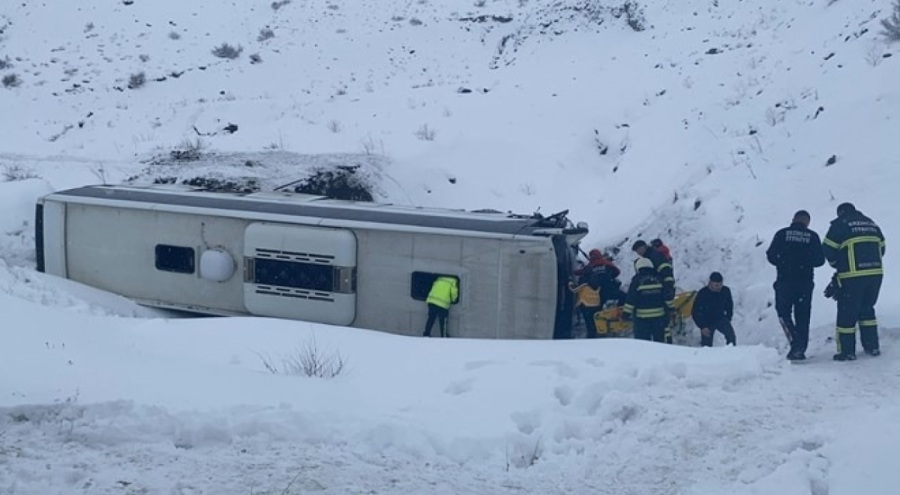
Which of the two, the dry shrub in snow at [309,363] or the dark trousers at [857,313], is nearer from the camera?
the dry shrub in snow at [309,363]

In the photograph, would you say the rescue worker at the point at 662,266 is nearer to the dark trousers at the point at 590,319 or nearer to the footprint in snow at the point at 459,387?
the dark trousers at the point at 590,319

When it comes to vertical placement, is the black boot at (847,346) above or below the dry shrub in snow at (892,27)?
below

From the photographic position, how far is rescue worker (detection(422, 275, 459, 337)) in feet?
39.9

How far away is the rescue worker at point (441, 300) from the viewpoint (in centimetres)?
1216

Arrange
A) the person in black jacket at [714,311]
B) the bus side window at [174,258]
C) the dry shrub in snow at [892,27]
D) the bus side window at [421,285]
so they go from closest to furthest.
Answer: the person in black jacket at [714,311] < the bus side window at [421,285] < the bus side window at [174,258] < the dry shrub in snow at [892,27]

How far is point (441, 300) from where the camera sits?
39.8 ft

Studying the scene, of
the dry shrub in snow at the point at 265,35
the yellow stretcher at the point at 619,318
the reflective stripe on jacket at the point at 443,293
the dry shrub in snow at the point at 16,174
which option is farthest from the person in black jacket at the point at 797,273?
the dry shrub in snow at the point at 265,35

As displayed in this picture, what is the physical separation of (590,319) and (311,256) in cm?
391

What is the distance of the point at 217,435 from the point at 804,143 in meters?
13.0

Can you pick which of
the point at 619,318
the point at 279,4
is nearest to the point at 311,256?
the point at 619,318

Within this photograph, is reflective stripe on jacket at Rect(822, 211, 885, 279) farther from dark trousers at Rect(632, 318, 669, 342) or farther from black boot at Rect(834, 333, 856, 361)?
dark trousers at Rect(632, 318, 669, 342)

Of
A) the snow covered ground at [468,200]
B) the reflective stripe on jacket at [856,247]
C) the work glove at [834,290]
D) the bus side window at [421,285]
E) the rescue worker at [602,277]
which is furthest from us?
the rescue worker at [602,277]

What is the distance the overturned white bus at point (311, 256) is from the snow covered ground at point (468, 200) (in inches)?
34.2

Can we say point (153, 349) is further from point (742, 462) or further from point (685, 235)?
point (685, 235)
